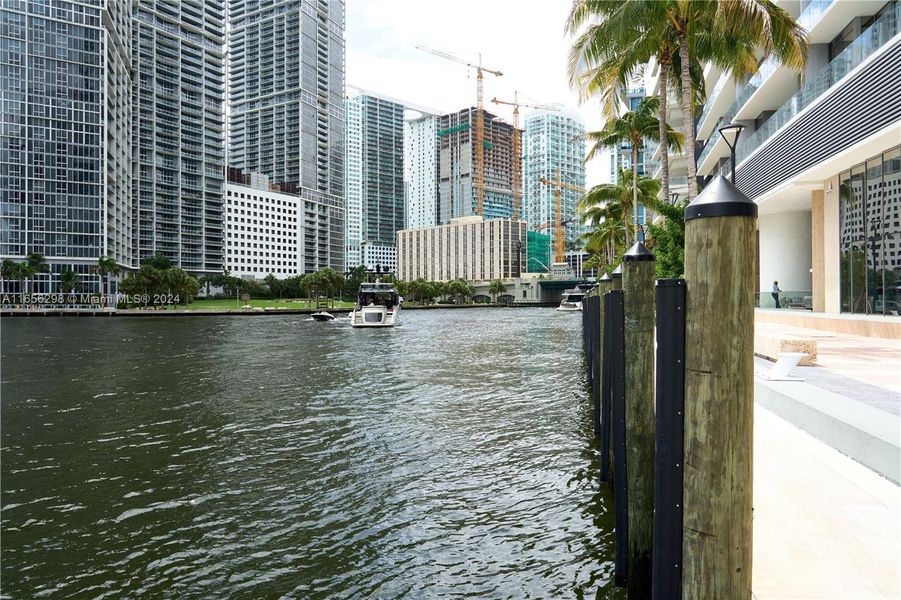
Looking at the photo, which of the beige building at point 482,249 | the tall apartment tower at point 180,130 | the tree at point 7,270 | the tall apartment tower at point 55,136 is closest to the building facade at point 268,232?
the tall apartment tower at point 180,130

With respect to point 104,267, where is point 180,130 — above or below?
above

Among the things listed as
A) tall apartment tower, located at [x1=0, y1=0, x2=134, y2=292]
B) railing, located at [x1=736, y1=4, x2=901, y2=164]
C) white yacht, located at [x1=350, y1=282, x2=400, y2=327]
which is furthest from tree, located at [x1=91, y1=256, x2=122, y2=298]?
railing, located at [x1=736, y1=4, x2=901, y2=164]

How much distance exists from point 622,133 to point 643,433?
3727 cm

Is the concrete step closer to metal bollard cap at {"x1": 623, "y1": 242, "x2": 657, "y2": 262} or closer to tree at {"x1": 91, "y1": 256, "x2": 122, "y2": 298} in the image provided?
metal bollard cap at {"x1": 623, "y1": 242, "x2": 657, "y2": 262}

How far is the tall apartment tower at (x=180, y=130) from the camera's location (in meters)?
146

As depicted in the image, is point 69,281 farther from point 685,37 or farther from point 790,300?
point 685,37

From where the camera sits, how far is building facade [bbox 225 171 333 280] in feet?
581

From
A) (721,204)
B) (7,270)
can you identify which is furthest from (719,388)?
(7,270)

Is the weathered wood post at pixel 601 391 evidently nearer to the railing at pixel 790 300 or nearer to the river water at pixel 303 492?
the river water at pixel 303 492

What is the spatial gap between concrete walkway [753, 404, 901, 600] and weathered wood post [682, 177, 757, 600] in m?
0.79

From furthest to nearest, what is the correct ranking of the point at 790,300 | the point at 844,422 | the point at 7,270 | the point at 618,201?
the point at 7,270
the point at 618,201
the point at 790,300
the point at 844,422

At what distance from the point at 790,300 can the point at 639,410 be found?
28121mm

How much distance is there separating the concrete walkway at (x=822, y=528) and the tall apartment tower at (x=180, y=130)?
158 meters

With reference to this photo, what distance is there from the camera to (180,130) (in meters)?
152
